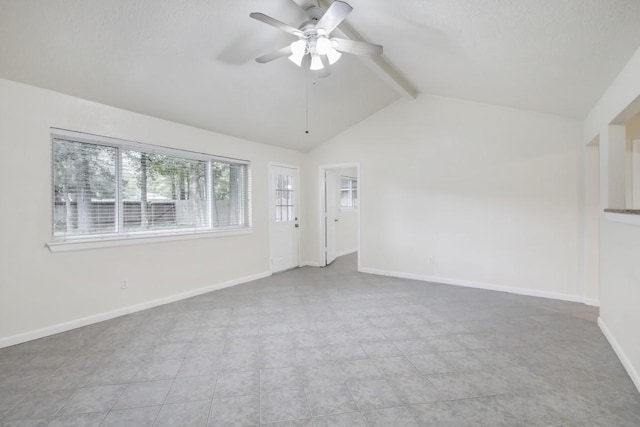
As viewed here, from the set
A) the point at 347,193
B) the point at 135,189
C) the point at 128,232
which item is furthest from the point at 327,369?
the point at 347,193

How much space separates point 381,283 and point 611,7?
3860mm

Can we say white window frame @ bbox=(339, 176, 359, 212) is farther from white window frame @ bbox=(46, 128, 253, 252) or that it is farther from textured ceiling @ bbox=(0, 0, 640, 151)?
textured ceiling @ bbox=(0, 0, 640, 151)

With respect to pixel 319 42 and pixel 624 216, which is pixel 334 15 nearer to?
pixel 319 42

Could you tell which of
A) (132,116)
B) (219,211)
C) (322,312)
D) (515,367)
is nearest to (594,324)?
(515,367)

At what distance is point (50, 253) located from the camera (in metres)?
2.92

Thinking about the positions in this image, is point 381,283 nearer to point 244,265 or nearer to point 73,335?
point 244,265

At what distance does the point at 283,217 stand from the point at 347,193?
2.69 m

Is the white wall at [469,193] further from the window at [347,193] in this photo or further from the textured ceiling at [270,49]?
the window at [347,193]

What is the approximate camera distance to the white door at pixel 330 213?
625cm

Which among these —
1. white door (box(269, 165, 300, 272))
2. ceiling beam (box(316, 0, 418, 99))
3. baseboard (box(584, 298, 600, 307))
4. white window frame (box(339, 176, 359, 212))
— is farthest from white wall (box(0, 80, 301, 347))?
baseboard (box(584, 298, 600, 307))

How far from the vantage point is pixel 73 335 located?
292 centimetres

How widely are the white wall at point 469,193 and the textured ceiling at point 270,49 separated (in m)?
0.47

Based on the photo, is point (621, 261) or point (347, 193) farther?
point (347, 193)

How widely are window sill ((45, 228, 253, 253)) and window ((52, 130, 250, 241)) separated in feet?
0.25
